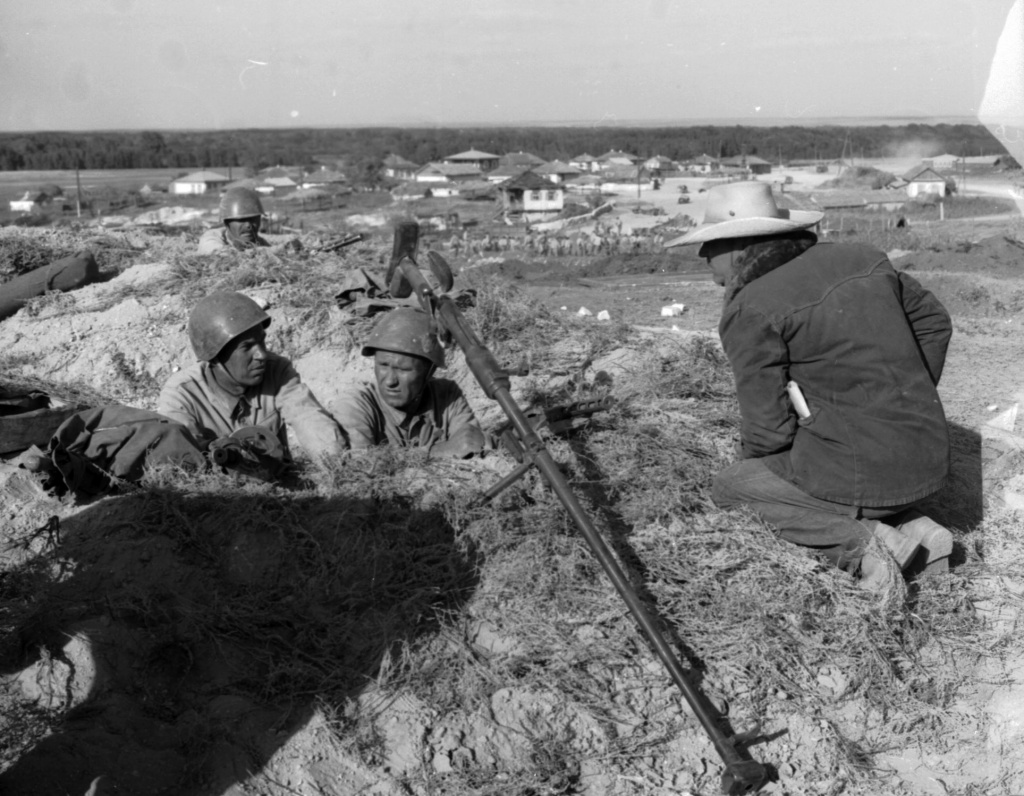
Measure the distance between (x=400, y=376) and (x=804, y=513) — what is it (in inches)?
82.8

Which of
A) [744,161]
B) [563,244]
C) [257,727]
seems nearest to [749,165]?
[744,161]

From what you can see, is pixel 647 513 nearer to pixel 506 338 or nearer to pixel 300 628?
pixel 300 628

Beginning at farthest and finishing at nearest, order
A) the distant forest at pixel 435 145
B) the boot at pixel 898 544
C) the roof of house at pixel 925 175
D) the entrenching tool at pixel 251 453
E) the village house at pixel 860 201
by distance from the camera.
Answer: the distant forest at pixel 435 145 → the roof of house at pixel 925 175 → the village house at pixel 860 201 → the entrenching tool at pixel 251 453 → the boot at pixel 898 544

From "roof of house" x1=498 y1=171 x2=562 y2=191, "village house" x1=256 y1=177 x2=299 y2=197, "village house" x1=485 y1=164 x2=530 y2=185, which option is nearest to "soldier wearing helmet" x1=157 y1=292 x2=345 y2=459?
"roof of house" x1=498 y1=171 x2=562 y2=191

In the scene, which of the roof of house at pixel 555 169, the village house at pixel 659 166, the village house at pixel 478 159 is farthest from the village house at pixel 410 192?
the village house at pixel 478 159

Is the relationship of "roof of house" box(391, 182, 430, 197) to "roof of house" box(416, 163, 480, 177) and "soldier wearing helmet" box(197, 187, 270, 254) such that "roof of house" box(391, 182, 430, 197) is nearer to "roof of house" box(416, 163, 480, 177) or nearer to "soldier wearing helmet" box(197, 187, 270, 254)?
"roof of house" box(416, 163, 480, 177)

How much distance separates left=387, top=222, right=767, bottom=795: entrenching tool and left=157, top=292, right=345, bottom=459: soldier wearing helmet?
112 centimetres

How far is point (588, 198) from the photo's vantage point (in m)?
45.8

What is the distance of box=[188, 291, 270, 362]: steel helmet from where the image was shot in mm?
5457

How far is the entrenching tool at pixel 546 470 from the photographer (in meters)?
3.39

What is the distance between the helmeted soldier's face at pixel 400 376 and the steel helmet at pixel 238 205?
17.6 feet

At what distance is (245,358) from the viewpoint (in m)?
5.53

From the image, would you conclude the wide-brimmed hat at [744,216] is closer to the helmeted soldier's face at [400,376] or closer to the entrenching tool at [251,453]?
the helmeted soldier's face at [400,376]

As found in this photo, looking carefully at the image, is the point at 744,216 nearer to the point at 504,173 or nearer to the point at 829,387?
the point at 829,387
